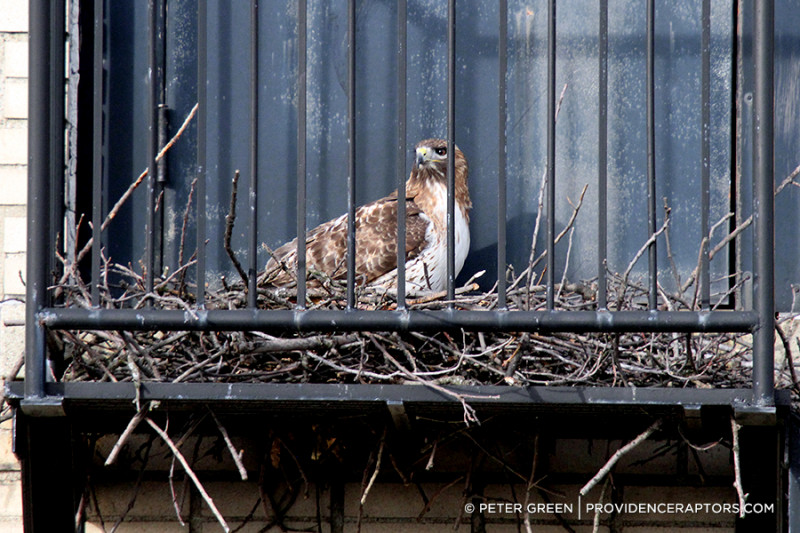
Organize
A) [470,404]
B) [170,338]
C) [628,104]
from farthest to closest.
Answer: [628,104]
[170,338]
[470,404]

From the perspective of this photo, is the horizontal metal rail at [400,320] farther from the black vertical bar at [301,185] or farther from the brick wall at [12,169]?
the brick wall at [12,169]

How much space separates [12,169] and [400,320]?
6.50 ft

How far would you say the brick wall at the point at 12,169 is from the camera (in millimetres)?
4156

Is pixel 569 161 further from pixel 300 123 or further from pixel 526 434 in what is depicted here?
pixel 300 123

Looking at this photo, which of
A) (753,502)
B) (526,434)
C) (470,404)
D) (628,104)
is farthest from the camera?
(628,104)

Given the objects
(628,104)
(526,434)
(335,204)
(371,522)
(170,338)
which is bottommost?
(371,522)

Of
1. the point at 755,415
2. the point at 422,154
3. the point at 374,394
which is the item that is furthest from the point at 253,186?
the point at 422,154

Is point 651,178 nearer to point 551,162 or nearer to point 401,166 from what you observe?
point 551,162

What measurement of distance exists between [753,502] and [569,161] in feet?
5.61

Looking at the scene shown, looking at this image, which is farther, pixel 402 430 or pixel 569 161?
pixel 569 161

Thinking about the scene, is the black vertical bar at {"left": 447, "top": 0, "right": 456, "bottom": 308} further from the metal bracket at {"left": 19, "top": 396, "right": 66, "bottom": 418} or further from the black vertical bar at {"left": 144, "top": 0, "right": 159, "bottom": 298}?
the metal bracket at {"left": 19, "top": 396, "right": 66, "bottom": 418}

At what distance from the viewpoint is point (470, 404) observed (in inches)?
123

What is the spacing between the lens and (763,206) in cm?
306

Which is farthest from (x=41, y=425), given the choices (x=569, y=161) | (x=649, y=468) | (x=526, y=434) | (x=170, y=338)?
(x=569, y=161)
